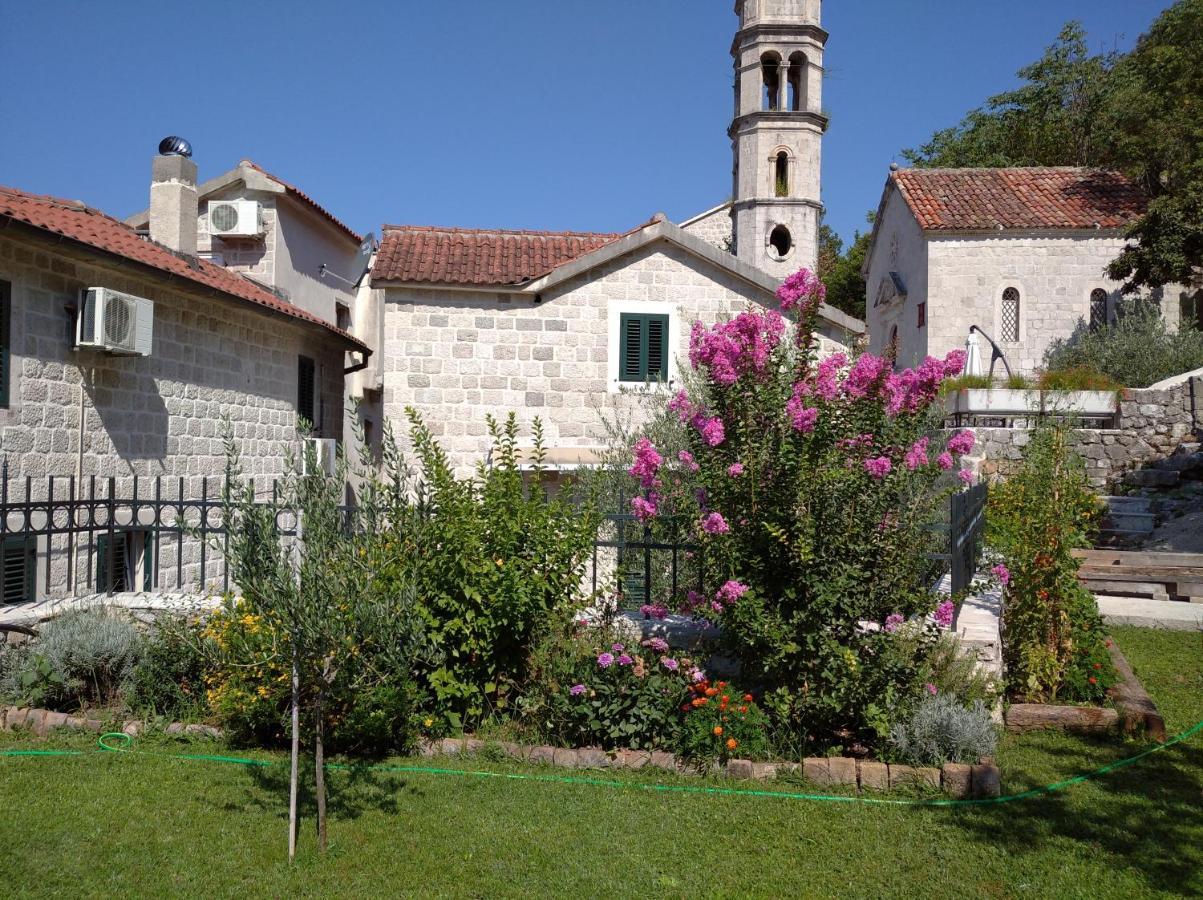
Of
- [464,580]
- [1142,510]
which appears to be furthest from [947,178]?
[464,580]

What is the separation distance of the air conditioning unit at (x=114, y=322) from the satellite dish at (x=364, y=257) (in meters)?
7.44

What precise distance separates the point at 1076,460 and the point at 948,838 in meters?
4.70

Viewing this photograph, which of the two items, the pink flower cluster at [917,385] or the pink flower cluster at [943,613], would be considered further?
the pink flower cluster at [917,385]

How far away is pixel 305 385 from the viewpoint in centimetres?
1430

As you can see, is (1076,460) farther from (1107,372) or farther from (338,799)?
(1107,372)

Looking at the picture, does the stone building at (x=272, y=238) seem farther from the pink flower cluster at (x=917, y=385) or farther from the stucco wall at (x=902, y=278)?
the stucco wall at (x=902, y=278)

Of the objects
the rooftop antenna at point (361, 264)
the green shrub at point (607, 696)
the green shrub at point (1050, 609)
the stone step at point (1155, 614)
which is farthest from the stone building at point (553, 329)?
the green shrub at point (607, 696)

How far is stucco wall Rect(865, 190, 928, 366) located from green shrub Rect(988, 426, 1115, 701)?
17.5 meters

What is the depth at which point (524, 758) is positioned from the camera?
5.61m

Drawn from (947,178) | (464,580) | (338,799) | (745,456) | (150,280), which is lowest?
(338,799)

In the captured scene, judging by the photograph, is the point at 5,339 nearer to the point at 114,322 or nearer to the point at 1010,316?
the point at 114,322

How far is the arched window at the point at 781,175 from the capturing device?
78.2 feet

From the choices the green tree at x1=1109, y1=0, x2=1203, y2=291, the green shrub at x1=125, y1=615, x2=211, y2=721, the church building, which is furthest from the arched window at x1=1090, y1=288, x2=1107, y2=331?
the green shrub at x1=125, y1=615, x2=211, y2=721

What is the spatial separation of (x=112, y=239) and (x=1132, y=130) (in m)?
25.0
